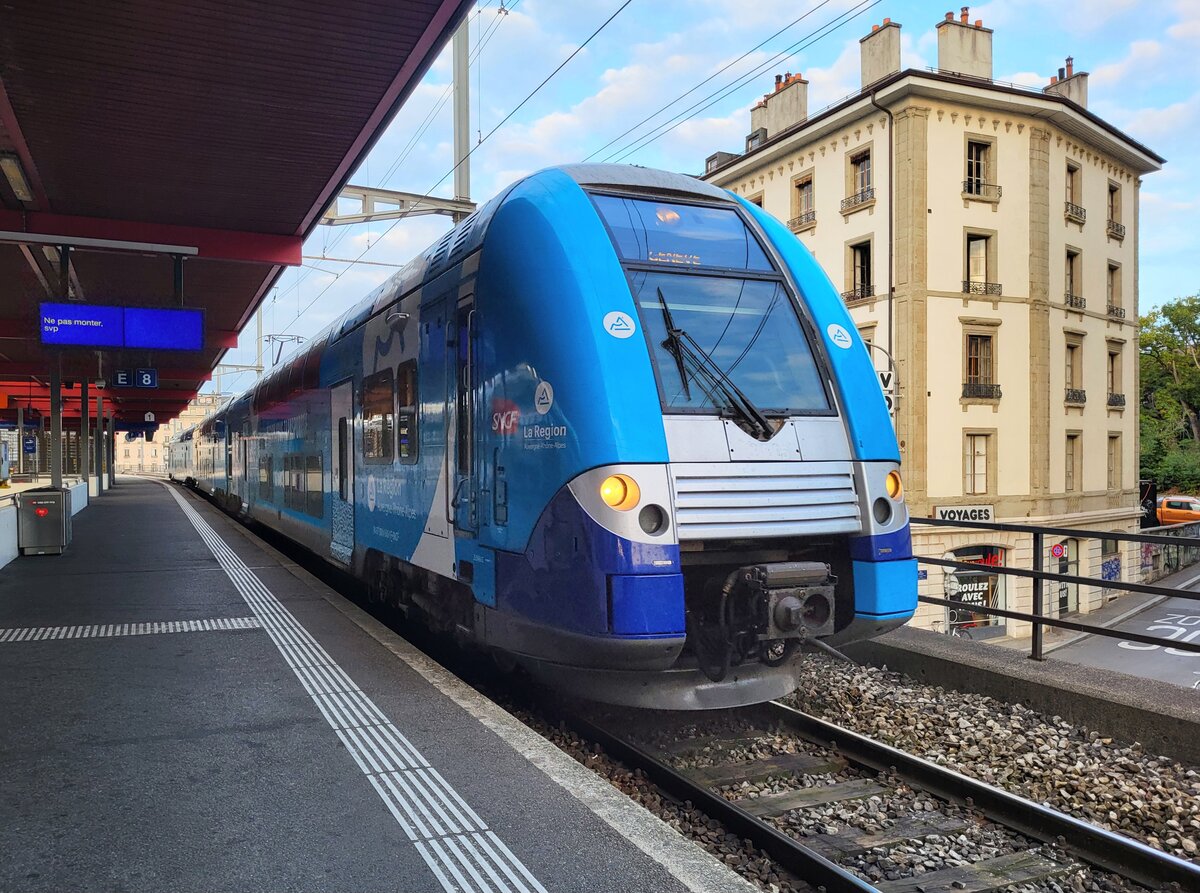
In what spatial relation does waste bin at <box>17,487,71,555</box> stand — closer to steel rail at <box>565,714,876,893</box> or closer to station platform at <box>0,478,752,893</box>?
station platform at <box>0,478,752,893</box>

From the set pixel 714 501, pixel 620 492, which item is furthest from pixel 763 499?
pixel 620 492

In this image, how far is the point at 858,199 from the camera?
2586cm

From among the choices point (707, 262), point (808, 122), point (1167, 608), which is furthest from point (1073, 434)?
point (707, 262)

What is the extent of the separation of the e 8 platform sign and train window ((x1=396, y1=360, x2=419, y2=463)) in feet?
20.8

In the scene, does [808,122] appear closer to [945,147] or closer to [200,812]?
[945,147]

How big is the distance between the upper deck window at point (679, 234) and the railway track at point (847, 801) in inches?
105

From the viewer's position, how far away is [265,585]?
10.1 metres

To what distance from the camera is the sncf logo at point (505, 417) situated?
16.2 ft

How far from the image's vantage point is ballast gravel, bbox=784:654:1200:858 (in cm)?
412

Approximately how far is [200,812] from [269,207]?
9398 millimetres

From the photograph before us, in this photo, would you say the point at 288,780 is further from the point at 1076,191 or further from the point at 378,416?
the point at 1076,191

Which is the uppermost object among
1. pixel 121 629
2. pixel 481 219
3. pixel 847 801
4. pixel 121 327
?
pixel 121 327

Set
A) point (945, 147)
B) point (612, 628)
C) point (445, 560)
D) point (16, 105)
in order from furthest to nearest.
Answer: point (945, 147) → point (16, 105) → point (445, 560) → point (612, 628)

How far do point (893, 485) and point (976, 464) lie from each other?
22.4 metres
